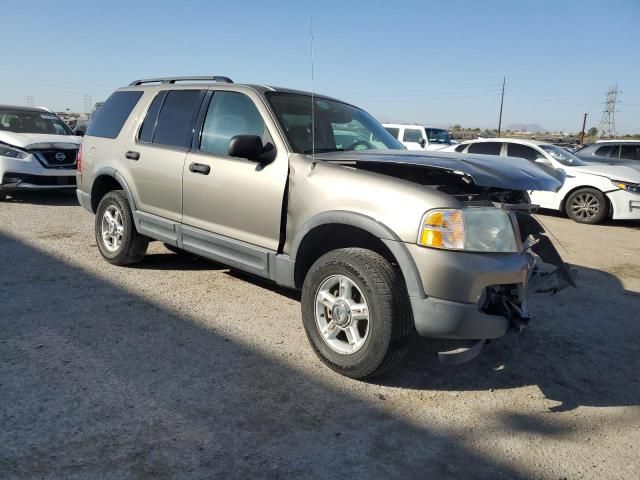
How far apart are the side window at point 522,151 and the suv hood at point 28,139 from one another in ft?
28.9

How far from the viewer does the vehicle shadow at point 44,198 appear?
961 centimetres

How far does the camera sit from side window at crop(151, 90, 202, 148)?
4.74 m

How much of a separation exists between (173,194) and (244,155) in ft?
4.18

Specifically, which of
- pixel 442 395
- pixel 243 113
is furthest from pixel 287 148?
pixel 442 395

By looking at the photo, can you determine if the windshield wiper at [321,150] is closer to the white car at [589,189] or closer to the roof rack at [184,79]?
the roof rack at [184,79]

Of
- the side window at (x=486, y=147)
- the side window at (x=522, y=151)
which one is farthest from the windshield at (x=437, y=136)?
the side window at (x=522, y=151)

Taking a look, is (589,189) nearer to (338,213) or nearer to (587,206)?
(587,206)

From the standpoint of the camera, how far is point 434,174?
346cm

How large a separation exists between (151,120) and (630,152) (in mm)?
11905

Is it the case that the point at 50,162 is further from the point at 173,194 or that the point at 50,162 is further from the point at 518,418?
the point at 518,418

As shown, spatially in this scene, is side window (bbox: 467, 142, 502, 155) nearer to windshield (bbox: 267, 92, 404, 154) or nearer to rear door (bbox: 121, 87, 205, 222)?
windshield (bbox: 267, 92, 404, 154)

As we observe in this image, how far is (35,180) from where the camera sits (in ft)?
30.2

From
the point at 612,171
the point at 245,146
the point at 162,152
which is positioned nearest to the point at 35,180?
the point at 162,152

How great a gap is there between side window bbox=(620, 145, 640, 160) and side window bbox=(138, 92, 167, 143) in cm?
1169
